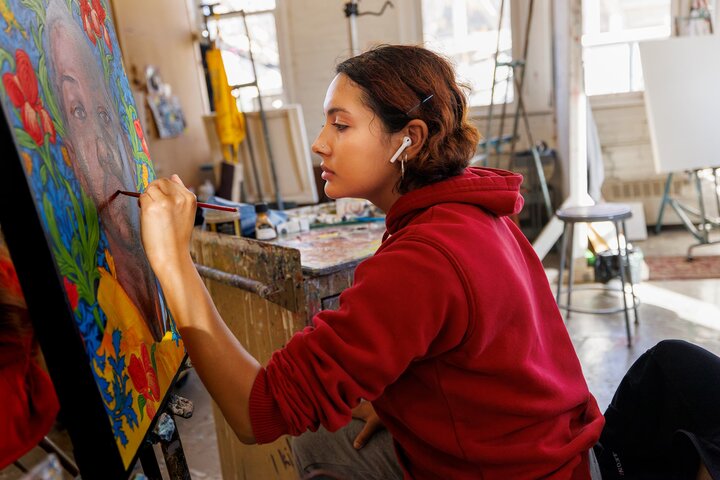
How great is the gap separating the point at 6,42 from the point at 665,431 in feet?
3.80

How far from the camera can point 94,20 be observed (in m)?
1.14

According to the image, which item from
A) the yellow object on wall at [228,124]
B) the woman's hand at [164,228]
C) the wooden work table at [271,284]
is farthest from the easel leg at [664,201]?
the woman's hand at [164,228]

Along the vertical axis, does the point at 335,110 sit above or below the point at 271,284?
above

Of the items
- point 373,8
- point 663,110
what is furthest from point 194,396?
point 373,8

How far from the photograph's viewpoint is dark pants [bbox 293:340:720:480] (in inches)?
39.2

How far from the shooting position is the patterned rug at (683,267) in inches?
171

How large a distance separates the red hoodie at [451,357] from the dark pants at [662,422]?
0.27ft

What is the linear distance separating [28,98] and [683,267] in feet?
15.3

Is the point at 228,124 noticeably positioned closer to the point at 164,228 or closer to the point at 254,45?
the point at 254,45

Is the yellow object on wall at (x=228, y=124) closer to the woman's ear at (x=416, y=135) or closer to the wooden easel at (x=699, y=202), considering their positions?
the wooden easel at (x=699, y=202)

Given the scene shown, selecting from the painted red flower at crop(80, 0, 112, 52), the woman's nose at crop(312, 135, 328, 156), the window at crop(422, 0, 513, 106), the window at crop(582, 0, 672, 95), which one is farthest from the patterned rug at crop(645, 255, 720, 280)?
the painted red flower at crop(80, 0, 112, 52)

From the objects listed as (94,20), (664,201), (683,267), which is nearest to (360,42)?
(664,201)

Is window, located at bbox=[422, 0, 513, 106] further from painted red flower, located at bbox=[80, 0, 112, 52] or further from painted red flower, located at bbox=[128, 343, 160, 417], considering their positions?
painted red flower, located at bbox=[128, 343, 160, 417]

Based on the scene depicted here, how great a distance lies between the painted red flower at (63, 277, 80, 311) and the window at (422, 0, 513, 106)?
526 cm
